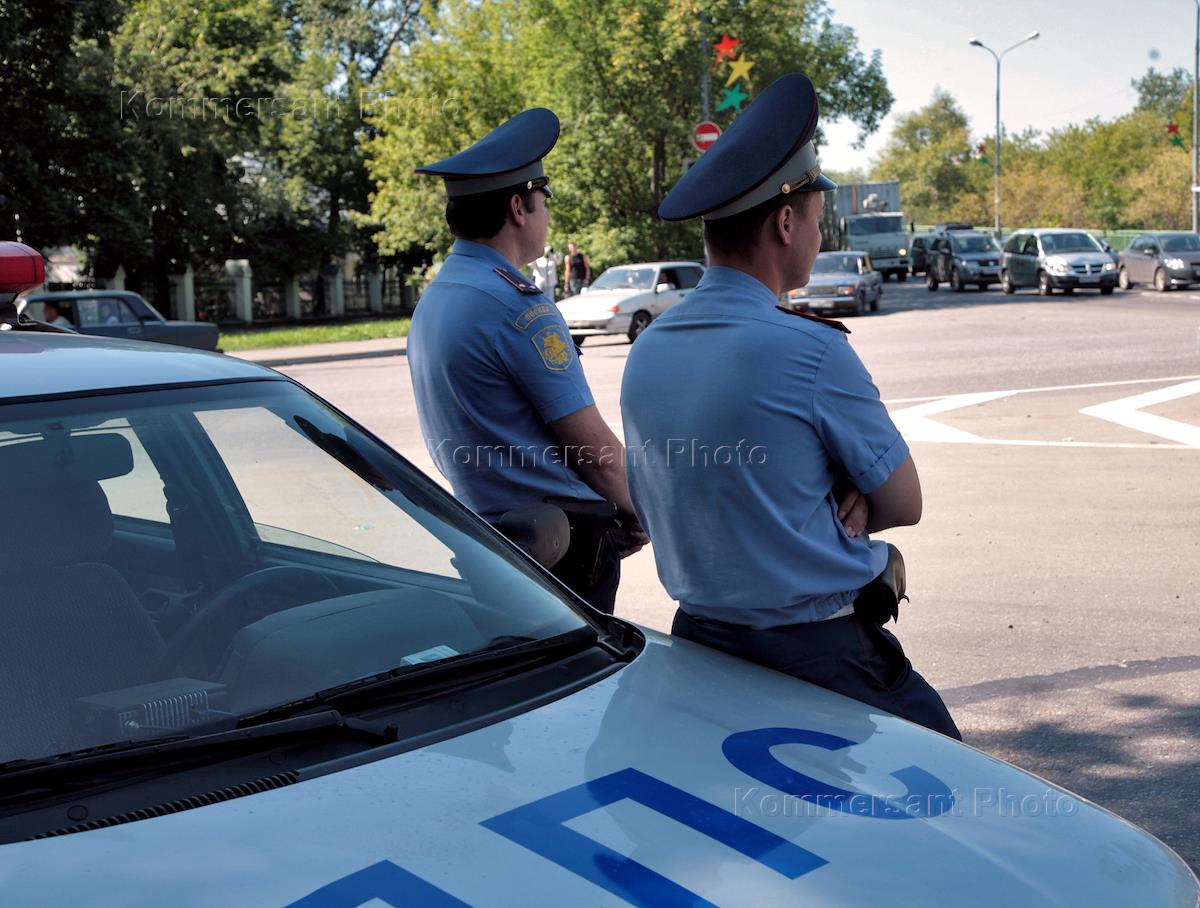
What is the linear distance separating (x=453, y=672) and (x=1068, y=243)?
35.8 meters

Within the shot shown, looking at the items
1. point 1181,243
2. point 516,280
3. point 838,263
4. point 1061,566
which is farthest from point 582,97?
point 516,280

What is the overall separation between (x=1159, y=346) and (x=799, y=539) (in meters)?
18.4

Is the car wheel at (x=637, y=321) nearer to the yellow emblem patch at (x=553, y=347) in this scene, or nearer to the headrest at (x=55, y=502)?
the yellow emblem patch at (x=553, y=347)

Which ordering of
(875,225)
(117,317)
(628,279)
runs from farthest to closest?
(875,225), (628,279), (117,317)

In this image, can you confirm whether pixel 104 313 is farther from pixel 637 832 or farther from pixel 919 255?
pixel 919 255

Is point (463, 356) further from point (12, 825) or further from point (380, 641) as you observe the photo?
point (12, 825)

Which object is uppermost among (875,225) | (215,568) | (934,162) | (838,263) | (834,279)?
(934,162)

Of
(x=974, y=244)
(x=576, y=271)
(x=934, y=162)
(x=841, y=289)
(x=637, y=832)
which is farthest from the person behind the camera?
(x=934, y=162)

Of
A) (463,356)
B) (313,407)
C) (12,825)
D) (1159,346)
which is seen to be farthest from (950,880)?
(1159,346)

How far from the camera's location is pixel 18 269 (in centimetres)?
331

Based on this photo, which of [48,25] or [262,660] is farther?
[48,25]

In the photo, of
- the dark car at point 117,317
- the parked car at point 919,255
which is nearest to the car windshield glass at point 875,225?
the parked car at point 919,255

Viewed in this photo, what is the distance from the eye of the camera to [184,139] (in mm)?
35062

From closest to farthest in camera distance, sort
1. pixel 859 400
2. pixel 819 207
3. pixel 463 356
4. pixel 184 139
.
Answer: pixel 859 400, pixel 819 207, pixel 463 356, pixel 184 139
